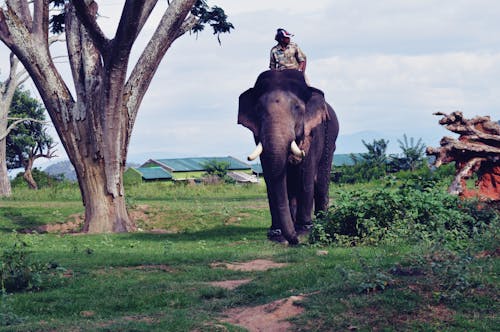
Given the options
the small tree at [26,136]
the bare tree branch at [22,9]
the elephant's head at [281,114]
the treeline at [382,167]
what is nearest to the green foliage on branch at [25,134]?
A: the small tree at [26,136]

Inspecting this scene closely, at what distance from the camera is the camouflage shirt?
14.8m

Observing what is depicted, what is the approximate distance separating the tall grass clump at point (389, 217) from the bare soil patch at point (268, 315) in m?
5.03

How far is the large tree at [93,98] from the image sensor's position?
18766 millimetres

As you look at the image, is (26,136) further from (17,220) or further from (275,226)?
(275,226)

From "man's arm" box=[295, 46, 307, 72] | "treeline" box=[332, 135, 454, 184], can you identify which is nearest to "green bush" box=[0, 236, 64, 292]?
A: "man's arm" box=[295, 46, 307, 72]

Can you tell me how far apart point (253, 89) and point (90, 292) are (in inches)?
228

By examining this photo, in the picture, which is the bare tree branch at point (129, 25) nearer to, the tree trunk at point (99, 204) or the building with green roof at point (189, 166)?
the tree trunk at point (99, 204)

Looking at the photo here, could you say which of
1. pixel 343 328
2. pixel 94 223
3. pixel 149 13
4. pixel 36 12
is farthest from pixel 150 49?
pixel 343 328

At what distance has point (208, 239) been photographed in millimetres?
16141

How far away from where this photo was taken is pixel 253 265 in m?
11.5

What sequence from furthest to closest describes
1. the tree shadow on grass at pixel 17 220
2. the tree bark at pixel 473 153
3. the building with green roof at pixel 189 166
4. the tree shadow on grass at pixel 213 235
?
the building with green roof at pixel 189 166, the tree shadow on grass at pixel 17 220, the tree shadow on grass at pixel 213 235, the tree bark at pixel 473 153

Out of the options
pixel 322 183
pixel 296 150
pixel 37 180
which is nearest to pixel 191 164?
pixel 37 180

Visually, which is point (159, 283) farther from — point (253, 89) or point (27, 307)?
point (253, 89)

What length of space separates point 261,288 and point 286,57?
6427 mm
